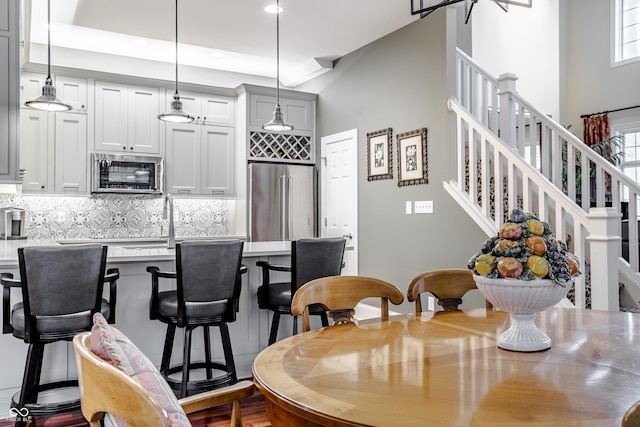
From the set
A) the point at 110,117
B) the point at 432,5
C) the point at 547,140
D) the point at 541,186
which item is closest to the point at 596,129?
the point at 547,140

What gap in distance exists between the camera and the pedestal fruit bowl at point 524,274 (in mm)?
1390

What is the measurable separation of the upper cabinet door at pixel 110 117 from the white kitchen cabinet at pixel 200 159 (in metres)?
0.52

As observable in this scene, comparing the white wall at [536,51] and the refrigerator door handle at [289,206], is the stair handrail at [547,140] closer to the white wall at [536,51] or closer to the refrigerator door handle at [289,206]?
the refrigerator door handle at [289,206]

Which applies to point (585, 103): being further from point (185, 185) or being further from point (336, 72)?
point (185, 185)

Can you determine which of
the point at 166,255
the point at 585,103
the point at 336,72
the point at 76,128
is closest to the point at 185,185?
the point at 76,128

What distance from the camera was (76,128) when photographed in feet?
18.6

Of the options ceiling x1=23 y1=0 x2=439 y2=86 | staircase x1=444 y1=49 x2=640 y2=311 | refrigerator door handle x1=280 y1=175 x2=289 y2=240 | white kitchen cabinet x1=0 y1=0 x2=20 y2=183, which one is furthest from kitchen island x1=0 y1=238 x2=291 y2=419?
refrigerator door handle x1=280 y1=175 x2=289 y2=240

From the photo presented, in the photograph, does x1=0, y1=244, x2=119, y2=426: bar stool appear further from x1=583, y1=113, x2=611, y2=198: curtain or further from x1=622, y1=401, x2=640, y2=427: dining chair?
x1=583, y1=113, x2=611, y2=198: curtain

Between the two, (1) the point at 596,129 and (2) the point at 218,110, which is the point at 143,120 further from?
(1) the point at 596,129

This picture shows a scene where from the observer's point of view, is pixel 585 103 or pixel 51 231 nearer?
pixel 51 231

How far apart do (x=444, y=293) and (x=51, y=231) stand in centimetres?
504

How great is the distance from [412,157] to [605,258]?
2.28 m

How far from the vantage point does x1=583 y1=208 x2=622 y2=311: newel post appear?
310 centimetres

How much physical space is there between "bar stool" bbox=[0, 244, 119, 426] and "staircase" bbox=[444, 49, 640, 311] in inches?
114
